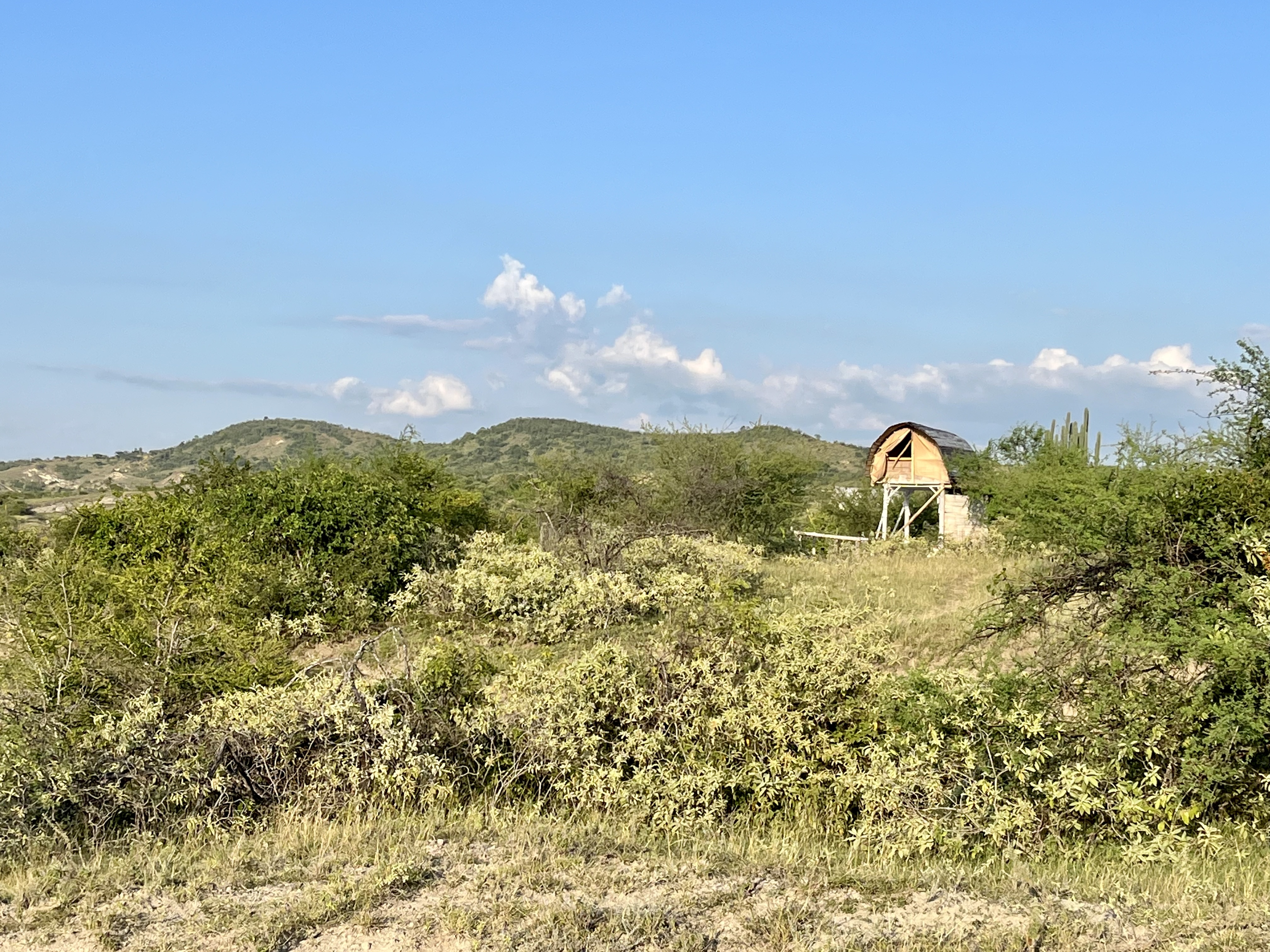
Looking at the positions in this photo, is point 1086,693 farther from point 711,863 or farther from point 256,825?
point 256,825

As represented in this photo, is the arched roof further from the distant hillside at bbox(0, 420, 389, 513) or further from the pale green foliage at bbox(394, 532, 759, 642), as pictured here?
the distant hillside at bbox(0, 420, 389, 513)

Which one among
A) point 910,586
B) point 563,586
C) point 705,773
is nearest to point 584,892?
point 705,773

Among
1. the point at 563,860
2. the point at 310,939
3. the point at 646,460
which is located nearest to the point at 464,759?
the point at 563,860

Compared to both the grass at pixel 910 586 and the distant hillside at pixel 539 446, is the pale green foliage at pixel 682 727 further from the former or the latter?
the distant hillside at pixel 539 446

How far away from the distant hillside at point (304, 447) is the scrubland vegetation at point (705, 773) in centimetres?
4860

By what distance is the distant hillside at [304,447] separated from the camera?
72.0 m

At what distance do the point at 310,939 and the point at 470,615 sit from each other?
32.5 feet

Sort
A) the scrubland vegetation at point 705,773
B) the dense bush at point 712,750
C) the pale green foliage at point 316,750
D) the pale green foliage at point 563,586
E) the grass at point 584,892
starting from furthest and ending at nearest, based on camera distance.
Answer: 1. the pale green foliage at point 563,586
2. the pale green foliage at point 316,750
3. the dense bush at point 712,750
4. the scrubland vegetation at point 705,773
5. the grass at point 584,892

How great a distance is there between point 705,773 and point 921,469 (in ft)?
84.3

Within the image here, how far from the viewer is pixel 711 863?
5625 mm

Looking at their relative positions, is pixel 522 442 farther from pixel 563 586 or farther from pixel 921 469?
pixel 563 586

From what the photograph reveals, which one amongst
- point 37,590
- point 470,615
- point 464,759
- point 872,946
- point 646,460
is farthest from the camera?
point 646,460

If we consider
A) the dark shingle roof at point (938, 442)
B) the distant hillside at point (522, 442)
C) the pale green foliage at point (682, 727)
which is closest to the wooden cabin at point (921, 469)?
the dark shingle roof at point (938, 442)

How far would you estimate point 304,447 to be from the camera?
62.7m
